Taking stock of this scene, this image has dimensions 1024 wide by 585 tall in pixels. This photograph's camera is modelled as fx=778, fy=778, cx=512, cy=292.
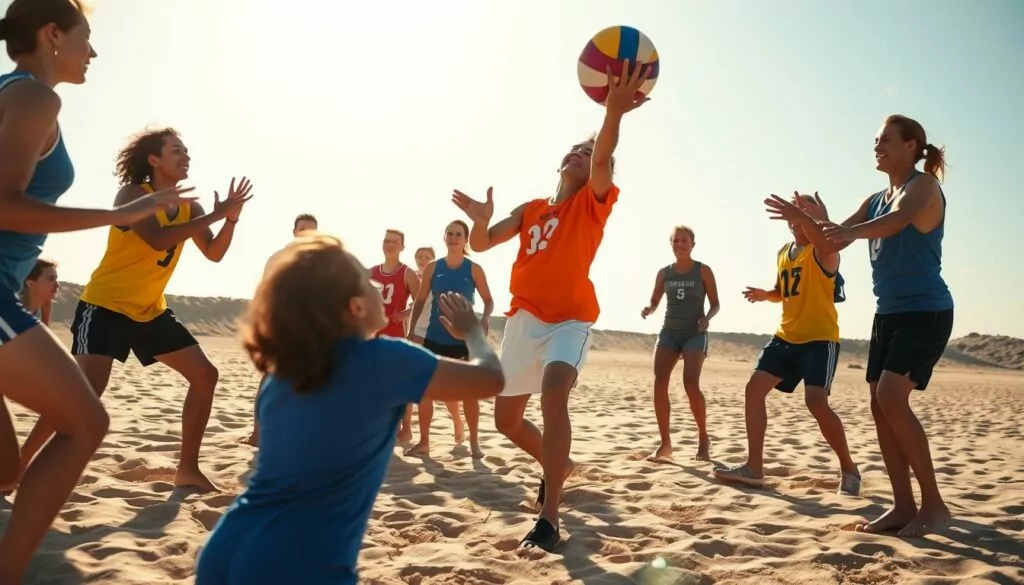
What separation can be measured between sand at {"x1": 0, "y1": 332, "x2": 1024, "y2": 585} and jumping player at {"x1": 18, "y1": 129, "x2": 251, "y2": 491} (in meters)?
0.48

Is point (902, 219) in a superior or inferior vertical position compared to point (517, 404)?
superior

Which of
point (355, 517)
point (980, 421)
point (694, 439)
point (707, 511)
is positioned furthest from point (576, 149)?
Result: point (980, 421)

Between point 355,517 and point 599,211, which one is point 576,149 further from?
point 355,517

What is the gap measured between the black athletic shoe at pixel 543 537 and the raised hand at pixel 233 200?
2.31 meters

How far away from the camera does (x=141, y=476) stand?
524 cm

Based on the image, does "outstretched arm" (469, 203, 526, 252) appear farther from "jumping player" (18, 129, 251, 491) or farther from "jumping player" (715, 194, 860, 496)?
"jumping player" (715, 194, 860, 496)

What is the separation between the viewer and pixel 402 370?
1961 millimetres

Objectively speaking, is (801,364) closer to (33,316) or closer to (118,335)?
(118,335)

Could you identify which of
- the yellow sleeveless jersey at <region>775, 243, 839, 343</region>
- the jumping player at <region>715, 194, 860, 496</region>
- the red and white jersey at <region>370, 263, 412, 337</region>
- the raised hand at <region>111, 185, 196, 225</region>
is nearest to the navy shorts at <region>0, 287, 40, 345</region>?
the raised hand at <region>111, 185, 196, 225</region>

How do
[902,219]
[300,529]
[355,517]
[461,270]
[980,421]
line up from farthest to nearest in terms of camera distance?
[980,421]
[461,270]
[902,219]
[355,517]
[300,529]

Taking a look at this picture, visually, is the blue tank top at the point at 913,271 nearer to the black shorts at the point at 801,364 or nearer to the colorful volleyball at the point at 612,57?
the black shorts at the point at 801,364

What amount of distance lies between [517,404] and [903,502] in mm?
2252

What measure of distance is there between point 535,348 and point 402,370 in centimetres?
250

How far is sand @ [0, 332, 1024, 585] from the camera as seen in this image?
11.5 ft
